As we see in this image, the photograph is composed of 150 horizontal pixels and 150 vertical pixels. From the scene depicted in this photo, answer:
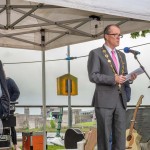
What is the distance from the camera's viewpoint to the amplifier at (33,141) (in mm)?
7203

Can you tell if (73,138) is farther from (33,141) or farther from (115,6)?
(115,6)

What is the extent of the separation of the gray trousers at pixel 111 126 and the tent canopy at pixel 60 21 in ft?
2.78

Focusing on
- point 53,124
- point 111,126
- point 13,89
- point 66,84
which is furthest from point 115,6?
point 53,124

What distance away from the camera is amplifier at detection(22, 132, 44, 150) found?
7203mm

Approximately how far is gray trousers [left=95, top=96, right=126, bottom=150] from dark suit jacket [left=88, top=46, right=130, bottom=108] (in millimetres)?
50

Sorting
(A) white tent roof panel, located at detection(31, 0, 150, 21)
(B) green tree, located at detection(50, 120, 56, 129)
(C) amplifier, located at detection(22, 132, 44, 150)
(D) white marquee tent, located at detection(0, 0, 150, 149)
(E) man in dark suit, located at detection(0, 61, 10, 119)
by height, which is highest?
(D) white marquee tent, located at detection(0, 0, 150, 149)

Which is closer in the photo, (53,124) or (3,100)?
(3,100)

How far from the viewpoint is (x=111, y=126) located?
3.51 meters

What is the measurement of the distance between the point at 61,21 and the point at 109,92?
2.82 metres

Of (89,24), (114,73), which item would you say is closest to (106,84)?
(114,73)

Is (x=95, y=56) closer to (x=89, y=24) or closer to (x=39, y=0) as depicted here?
(x=39, y=0)

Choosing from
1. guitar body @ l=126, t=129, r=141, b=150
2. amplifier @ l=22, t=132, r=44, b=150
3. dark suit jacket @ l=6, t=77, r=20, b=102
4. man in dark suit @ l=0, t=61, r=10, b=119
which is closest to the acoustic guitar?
guitar body @ l=126, t=129, r=141, b=150

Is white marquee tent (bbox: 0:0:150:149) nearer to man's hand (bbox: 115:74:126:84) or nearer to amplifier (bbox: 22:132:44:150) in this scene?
man's hand (bbox: 115:74:126:84)

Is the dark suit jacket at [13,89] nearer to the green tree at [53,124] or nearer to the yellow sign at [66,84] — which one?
the yellow sign at [66,84]
